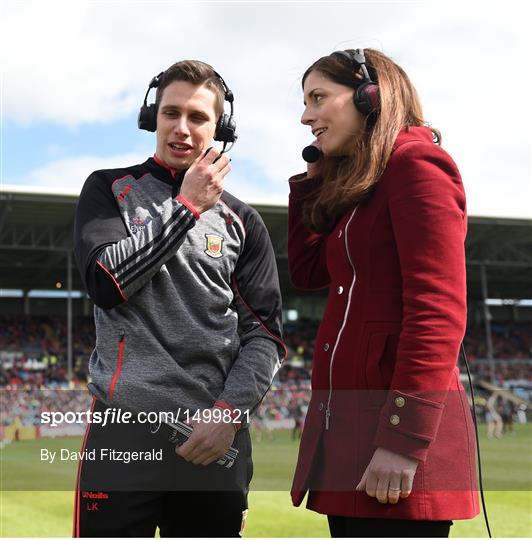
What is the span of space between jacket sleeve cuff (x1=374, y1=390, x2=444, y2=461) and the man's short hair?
3.83 feet

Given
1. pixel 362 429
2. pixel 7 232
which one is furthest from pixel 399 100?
pixel 7 232

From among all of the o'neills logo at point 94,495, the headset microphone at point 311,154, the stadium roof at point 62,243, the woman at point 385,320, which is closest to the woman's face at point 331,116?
the woman at point 385,320

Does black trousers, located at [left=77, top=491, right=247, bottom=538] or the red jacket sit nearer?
the red jacket

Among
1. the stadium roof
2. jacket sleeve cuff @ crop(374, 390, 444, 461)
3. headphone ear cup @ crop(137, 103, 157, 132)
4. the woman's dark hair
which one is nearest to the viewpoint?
jacket sleeve cuff @ crop(374, 390, 444, 461)

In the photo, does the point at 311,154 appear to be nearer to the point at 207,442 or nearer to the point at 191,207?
the point at 191,207

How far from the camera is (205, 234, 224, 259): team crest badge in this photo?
7.16ft

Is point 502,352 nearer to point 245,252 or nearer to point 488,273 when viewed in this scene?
point 488,273

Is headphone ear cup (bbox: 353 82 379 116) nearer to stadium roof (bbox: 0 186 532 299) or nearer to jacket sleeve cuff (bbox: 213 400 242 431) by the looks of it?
jacket sleeve cuff (bbox: 213 400 242 431)

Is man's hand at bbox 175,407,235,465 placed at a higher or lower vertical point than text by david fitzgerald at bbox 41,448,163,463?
higher

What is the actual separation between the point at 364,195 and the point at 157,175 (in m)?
0.75

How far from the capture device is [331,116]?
6.47ft

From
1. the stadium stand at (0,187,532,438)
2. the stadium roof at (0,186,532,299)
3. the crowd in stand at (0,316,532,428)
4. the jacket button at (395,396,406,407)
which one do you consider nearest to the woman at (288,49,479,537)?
the jacket button at (395,396,406,407)

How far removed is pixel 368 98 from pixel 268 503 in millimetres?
5995

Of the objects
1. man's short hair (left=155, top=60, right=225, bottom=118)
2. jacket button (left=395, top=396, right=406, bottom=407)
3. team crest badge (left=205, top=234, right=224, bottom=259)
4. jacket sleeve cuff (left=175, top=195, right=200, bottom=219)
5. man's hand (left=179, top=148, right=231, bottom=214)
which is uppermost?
man's short hair (left=155, top=60, right=225, bottom=118)
